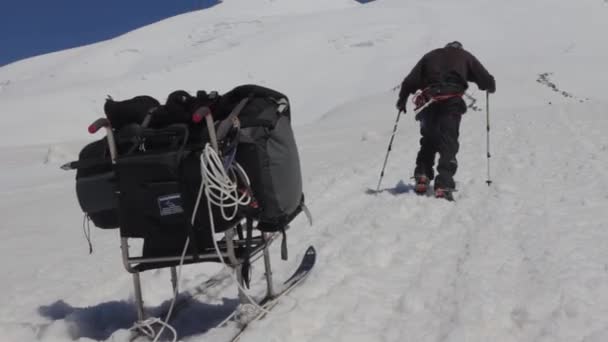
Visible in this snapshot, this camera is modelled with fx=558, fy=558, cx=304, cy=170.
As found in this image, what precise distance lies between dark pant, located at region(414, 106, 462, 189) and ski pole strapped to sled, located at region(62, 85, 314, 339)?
327 cm

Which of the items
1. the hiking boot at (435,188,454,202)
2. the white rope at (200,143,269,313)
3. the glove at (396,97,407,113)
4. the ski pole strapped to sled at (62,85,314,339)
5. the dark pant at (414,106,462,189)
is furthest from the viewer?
the glove at (396,97,407,113)

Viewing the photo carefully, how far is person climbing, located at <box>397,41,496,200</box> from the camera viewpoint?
19.7 feet

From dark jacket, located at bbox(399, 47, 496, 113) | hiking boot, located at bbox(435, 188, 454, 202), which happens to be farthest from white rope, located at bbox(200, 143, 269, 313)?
dark jacket, located at bbox(399, 47, 496, 113)

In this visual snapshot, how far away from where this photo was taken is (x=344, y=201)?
618 cm

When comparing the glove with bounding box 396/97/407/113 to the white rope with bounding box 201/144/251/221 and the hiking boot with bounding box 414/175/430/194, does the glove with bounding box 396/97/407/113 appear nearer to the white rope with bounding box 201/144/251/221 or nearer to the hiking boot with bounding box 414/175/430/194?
the hiking boot with bounding box 414/175/430/194

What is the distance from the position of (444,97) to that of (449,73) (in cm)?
27

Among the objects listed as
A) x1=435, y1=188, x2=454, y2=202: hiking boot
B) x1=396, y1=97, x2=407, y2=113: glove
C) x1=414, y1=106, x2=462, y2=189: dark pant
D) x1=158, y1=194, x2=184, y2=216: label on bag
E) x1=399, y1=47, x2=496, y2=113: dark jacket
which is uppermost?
x1=158, y1=194, x2=184, y2=216: label on bag

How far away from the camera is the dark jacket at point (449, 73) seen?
6031 millimetres

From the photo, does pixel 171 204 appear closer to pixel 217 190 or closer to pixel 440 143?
pixel 217 190

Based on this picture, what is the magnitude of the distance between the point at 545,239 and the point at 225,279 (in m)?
2.23

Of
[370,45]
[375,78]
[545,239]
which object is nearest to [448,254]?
[545,239]

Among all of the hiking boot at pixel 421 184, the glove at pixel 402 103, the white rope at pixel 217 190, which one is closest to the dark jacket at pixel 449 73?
the glove at pixel 402 103

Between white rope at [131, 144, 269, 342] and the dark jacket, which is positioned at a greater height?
white rope at [131, 144, 269, 342]

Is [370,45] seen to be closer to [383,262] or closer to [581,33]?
[581,33]
